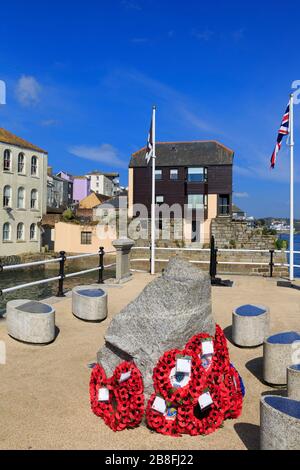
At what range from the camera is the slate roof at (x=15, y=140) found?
35719 millimetres

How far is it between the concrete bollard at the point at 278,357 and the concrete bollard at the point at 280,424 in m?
1.44

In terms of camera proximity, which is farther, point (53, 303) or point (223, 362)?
point (53, 303)

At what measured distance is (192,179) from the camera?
136 ft

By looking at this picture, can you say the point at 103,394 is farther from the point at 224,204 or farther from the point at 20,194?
the point at 224,204

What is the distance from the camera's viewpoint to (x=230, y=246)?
3656 cm

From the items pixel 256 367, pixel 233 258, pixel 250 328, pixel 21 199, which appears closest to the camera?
pixel 256 367

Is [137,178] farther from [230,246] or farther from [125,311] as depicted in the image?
[125,311]

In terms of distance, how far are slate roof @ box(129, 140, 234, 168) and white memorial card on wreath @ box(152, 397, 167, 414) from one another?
39007mm

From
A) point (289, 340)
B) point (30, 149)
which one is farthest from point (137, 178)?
point (289, 340)

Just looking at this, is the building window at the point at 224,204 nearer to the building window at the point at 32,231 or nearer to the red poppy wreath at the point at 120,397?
the building window at the point at 32,231

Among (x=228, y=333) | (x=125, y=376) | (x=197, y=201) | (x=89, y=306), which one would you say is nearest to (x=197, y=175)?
(x=197, y=201)

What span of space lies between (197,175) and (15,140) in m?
19.3

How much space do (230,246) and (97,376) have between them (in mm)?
33645

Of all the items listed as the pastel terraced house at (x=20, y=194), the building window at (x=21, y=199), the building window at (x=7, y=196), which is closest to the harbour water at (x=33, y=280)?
the pastel terraced house at (x=20, y=194)
